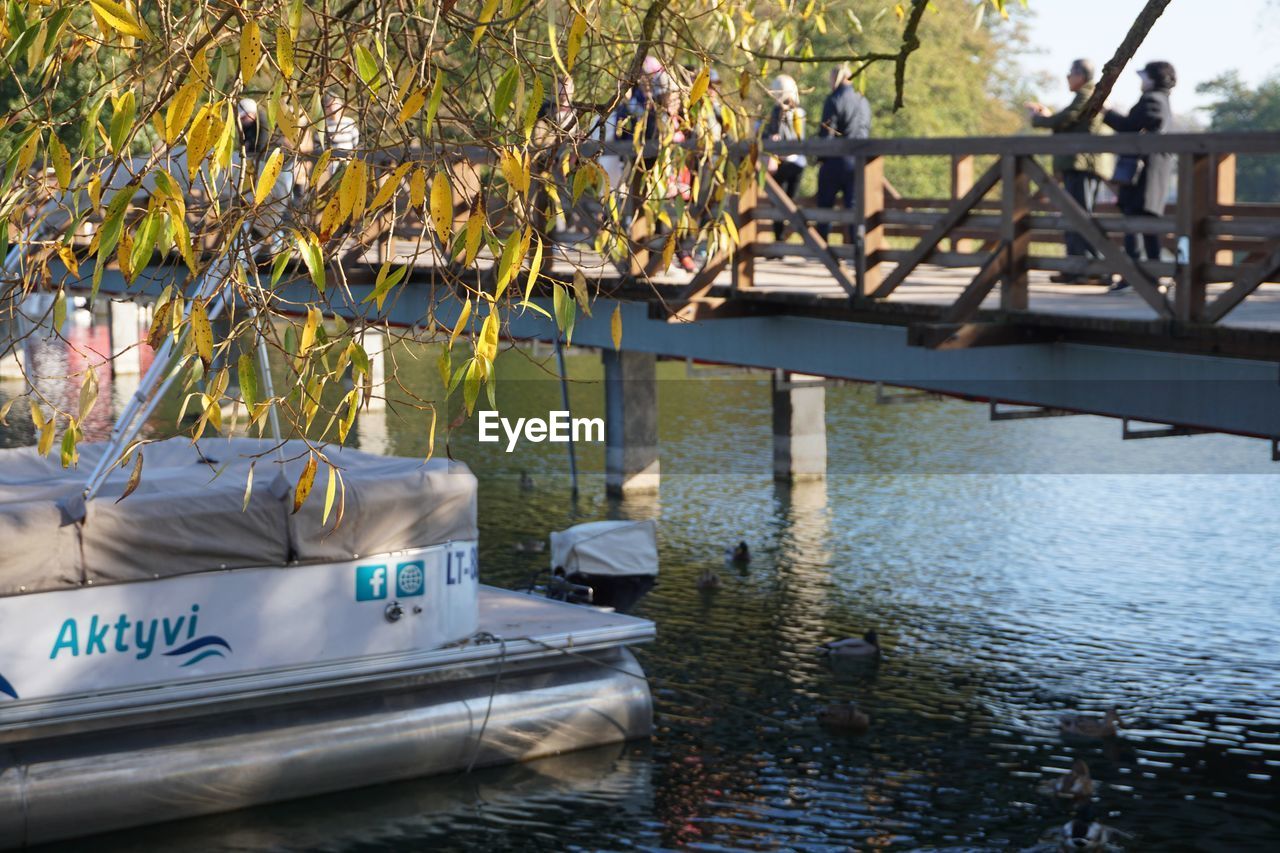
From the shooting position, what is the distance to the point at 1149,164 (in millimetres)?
14195

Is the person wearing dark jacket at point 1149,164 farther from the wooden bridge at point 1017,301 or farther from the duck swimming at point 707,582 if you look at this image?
the duck swimming at point 707,582

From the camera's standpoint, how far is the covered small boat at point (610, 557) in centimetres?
1614

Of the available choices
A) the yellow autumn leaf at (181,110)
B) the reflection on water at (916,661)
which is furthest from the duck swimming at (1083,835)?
the yellow autumn leaf at (181,110)

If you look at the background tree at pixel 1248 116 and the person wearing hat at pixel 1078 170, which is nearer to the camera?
the person wearing hat at pixel 1078 170

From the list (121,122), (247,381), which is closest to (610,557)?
(247,381)

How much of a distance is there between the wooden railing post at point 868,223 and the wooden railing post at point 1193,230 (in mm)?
3277

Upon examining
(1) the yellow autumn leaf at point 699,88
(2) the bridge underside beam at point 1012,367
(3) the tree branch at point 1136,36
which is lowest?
(2) the bridge underside beam at point 1012,367

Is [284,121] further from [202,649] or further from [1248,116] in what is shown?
[1248,116]

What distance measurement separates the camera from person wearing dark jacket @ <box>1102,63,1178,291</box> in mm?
14234

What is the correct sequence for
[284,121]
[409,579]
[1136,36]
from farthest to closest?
[409,579] < [1136,36] < [284,121]

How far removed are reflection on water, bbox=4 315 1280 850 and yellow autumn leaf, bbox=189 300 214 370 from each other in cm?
631

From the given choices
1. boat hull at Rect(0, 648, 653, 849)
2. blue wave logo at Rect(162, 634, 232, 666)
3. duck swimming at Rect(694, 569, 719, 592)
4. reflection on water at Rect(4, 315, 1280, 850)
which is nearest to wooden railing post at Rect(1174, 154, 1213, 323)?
reflection on water at Rect(4, 315, 1280, 850)

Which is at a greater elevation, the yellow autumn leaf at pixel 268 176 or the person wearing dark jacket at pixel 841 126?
the person wearing dark jacket at pixel 841 126

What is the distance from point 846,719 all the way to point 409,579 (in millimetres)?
3768
